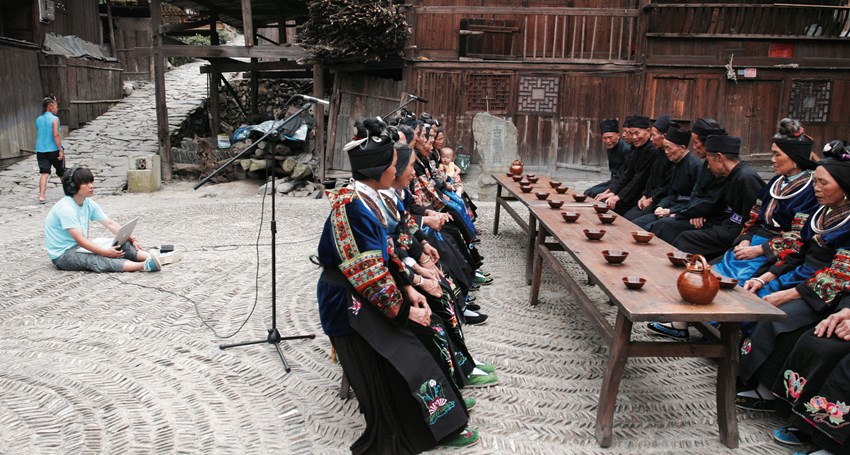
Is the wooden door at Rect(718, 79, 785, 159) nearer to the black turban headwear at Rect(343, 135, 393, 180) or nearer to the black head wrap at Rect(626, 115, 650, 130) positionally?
the black head wrap at Rect(626, 115, 650, 130)

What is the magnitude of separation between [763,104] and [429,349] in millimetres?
11460

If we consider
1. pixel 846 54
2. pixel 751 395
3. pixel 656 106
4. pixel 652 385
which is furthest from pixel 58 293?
pixel 846 54

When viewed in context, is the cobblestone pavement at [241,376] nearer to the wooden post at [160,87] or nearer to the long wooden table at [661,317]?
the long wooden table at [661,317]

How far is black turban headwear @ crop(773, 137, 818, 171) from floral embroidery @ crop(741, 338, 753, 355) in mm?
1640

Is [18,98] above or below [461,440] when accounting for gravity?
above

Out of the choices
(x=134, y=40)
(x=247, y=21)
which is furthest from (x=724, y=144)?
(x=134, y=40)

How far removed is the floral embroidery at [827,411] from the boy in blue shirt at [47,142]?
11.8 meters

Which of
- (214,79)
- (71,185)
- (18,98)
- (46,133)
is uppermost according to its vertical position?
(214,79)

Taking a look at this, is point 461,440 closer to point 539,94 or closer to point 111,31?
point 539,94

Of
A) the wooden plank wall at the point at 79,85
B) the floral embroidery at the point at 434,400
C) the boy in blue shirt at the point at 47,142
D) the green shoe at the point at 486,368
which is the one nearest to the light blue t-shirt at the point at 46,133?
the boy in blue shirt at the point at 47,142

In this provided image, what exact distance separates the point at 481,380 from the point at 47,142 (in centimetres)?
1018

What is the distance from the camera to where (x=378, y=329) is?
130 inches

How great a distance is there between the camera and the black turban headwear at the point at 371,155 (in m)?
3.40

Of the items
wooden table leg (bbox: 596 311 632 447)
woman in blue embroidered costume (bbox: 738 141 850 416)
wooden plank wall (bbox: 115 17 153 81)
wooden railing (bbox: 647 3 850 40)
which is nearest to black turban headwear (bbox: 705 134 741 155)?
woman in blue embroidered costume (bbox: 738 141 850 416)
